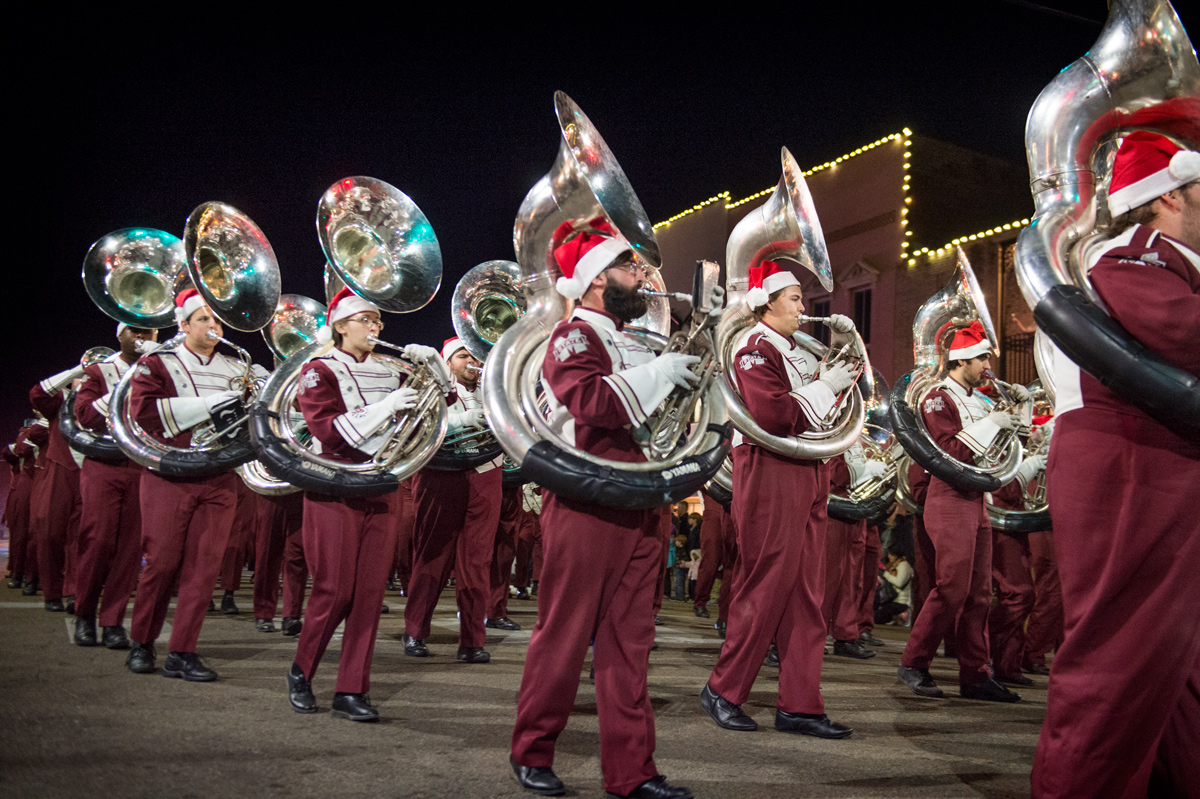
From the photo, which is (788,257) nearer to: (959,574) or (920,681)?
(959,574)

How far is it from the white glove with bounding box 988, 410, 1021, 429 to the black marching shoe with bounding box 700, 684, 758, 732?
2512 millimetres

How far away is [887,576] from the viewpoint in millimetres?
10727

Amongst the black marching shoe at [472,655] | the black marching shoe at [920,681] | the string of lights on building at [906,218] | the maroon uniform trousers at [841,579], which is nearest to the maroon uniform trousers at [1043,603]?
the maroon uniform trousers at [841,579]

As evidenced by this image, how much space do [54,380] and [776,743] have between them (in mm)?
6941

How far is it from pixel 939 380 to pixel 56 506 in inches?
296

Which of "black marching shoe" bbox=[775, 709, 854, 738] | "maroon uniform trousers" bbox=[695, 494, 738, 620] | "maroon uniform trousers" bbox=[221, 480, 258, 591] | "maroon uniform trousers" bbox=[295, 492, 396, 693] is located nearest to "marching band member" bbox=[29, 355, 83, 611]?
"maroon uniform trousers" bbox=[221, 480, 258, 591]

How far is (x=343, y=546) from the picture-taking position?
4.21 m

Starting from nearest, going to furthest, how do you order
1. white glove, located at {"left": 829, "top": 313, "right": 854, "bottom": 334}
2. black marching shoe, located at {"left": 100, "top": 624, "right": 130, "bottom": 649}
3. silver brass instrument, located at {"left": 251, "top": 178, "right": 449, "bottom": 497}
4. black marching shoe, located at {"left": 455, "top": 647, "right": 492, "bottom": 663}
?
silver brass instrument, located at {"left": 251, "top": 178, "right": 449, "bottom": 497} < white glove, located at {"left": 829, "top": 313, "right": 854, "bottom": 334} < black marching shoe, located at {"left": 100, "top": 624, "right": 130, "bottom": 649} < black marching shoe, located at {"left": 455, "top": 647, "right": 492, "bottom": 663}

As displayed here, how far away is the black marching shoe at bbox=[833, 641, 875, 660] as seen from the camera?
7.07 m

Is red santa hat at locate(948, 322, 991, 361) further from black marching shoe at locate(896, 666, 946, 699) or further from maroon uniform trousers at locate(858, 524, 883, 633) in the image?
maroon uniform trousers at locate(858, 524, 883, 633)

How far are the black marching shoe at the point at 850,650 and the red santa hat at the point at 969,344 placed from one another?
239 cm

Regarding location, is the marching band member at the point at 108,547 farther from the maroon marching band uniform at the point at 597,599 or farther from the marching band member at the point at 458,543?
the maroon marching band uniform at the point at 597,599

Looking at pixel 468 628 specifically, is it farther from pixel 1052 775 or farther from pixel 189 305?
pixel 1052 775

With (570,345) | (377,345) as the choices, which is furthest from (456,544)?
(570,345)
